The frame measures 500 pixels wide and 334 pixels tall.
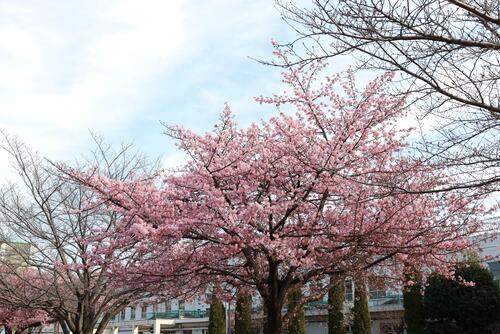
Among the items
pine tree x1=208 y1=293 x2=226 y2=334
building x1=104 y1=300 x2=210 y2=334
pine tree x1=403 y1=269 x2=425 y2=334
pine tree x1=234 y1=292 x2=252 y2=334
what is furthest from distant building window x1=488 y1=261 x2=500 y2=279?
building x1=104 y1=300 x2=210 y2=334

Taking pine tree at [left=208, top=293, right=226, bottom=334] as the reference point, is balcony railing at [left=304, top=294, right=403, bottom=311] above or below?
above

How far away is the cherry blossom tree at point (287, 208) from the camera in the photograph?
830 centimetres

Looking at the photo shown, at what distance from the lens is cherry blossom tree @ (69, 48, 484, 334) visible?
8.30m

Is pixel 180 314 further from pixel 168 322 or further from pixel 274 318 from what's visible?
pixel 274 318

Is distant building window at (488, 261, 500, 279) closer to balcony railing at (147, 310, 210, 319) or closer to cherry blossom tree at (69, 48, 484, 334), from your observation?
cherry blossom tree at (69, 48, 484, 334)

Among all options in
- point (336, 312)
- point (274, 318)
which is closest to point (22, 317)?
point (274, 318)

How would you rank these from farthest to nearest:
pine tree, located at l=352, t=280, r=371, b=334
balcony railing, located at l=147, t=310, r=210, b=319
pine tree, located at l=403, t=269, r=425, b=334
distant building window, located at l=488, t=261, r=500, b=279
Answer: balcony railing, located at l=147, t=310, r=210, b=319
distant building window, located at l=488, t=261, r=500, b=279
pine tree, located at l=352, t=280, r=371, b=334
pine tree, located at l=403, t=269, r=425, b=334

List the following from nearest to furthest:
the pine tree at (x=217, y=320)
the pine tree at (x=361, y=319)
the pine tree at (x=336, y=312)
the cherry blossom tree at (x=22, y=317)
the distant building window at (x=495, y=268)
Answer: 1. the cherry blossom tree at (x=22, y=317)
2. the pine tree at (x=361, y=319)
3. the pine tree at (x=336, y=312)
4. the distant building window at (x=495, y=268)
5. the pine tree at (x=217, y=320)

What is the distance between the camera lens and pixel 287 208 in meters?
8.46

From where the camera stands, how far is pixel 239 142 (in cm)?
954

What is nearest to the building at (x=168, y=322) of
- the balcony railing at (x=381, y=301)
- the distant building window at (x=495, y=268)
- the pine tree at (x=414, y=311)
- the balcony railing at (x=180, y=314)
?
the balcony railing at (x=180, y=314)

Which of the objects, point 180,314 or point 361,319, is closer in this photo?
point 361,319

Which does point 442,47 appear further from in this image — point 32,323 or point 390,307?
point 390,307

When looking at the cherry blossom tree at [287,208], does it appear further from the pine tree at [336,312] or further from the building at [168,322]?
the building at [168,322]
